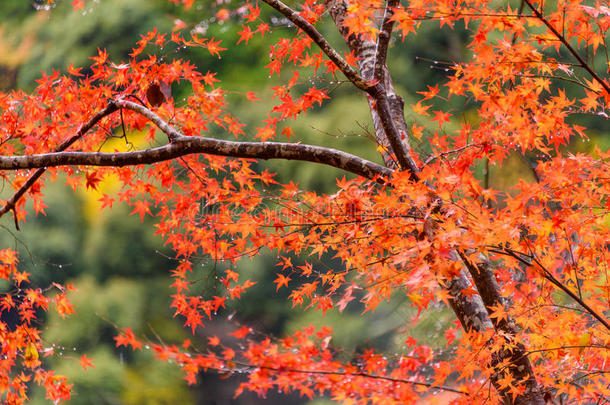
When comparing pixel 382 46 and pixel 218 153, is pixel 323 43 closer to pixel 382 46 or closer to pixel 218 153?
pixel 382 46

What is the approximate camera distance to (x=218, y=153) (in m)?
2.77

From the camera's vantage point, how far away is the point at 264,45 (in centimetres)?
933

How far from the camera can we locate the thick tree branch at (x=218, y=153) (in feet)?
8.96

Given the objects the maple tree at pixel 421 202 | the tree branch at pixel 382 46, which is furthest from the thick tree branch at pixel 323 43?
the tree branch at pixel 382 46

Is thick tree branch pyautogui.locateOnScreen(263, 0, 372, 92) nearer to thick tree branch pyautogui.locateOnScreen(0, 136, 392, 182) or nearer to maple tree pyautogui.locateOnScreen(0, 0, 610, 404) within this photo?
maple tree pyautogui.locateOnScreen(0, 0, 610, 404)

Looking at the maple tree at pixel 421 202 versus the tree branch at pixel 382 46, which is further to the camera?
the tree branch at pixel 382 46

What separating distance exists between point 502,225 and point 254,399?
650cm

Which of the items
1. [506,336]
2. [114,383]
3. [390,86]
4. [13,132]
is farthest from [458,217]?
[114,383]

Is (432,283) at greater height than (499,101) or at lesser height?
lesser

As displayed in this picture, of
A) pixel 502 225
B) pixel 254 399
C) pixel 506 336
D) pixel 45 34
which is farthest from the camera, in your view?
pixel 45 34

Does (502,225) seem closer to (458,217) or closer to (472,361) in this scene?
(458,217)

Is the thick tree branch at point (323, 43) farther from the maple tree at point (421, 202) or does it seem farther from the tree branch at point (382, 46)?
the tree branch at point (382, 46)

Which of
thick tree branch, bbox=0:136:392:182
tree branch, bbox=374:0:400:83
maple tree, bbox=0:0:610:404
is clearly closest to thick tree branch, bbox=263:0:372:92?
maple tree, bbox=0:0:610:404

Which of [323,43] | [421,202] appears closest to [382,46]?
[323,43]
